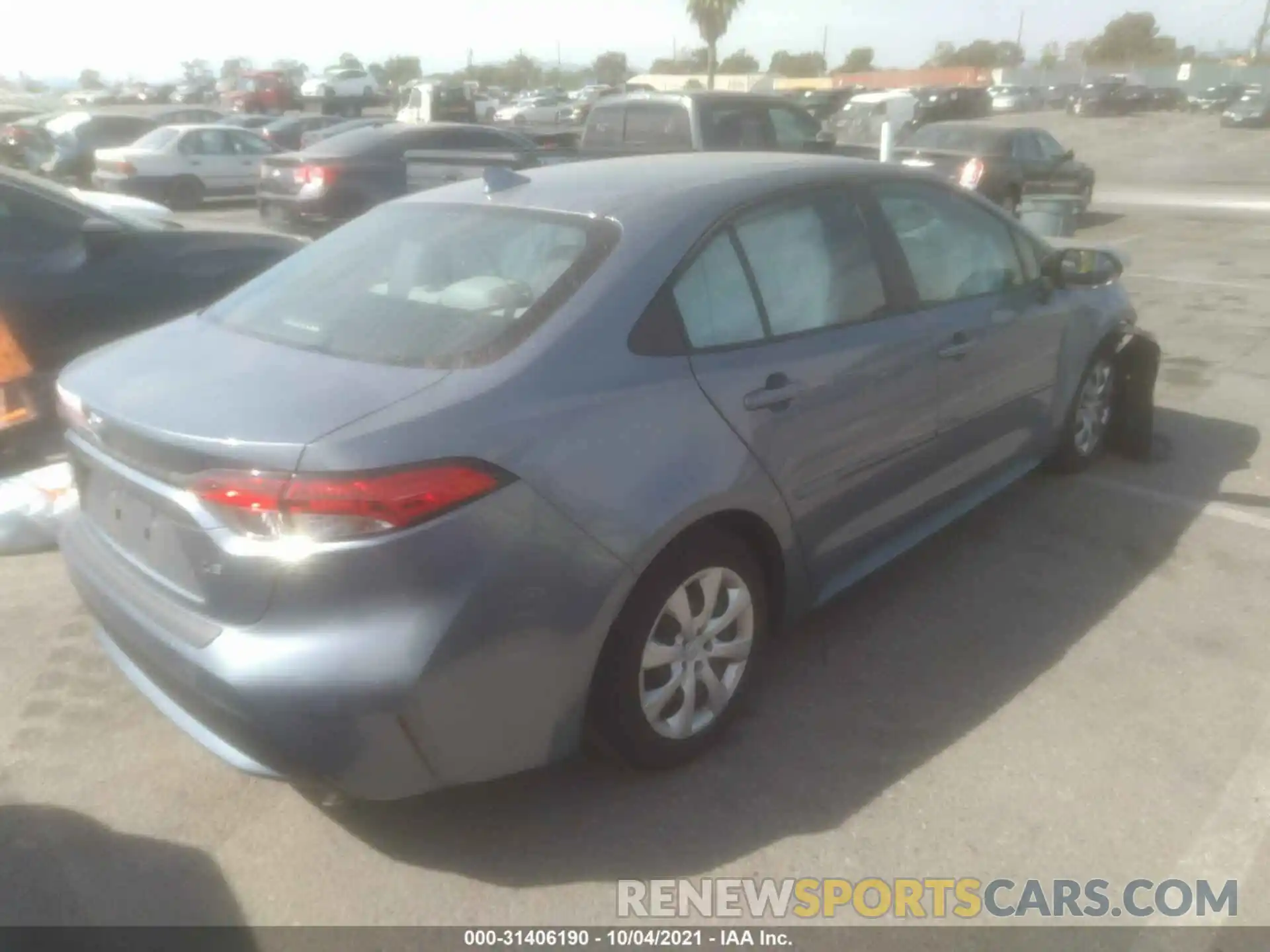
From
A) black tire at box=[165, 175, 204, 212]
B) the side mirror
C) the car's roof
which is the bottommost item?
black tire at box=[165, 175, 204, 212]

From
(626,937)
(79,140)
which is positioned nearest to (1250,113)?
(79,140)

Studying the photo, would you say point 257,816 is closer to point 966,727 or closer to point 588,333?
point 588,333

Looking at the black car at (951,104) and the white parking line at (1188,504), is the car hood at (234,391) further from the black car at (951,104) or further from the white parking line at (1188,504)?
the black car at (951,104)

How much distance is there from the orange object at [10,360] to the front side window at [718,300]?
3.77 m

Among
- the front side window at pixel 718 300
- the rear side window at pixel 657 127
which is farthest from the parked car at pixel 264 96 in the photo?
the front side window at pixel 718 300

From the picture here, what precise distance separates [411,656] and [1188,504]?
4.11 metres

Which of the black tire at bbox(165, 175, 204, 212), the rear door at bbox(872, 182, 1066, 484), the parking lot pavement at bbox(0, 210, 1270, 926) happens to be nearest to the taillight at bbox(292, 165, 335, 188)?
the black tire at bbox(165, 175, 204, 212)

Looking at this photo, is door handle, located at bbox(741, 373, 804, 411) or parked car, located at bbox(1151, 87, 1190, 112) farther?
parked car, located at bbox(1151, 87, 1190, 112)

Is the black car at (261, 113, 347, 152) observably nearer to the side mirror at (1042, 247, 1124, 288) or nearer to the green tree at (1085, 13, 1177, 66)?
→ the side mirror at (1042, 247, 1124, 288)

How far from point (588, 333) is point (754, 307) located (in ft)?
2.21

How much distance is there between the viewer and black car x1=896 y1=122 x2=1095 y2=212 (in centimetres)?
1510

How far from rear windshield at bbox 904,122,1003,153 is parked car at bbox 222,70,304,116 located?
30.3 m

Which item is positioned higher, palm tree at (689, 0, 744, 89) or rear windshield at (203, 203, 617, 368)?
palm tree at (689, 0, 744, 89)

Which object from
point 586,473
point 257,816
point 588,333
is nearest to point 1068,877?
A: point 586,473
